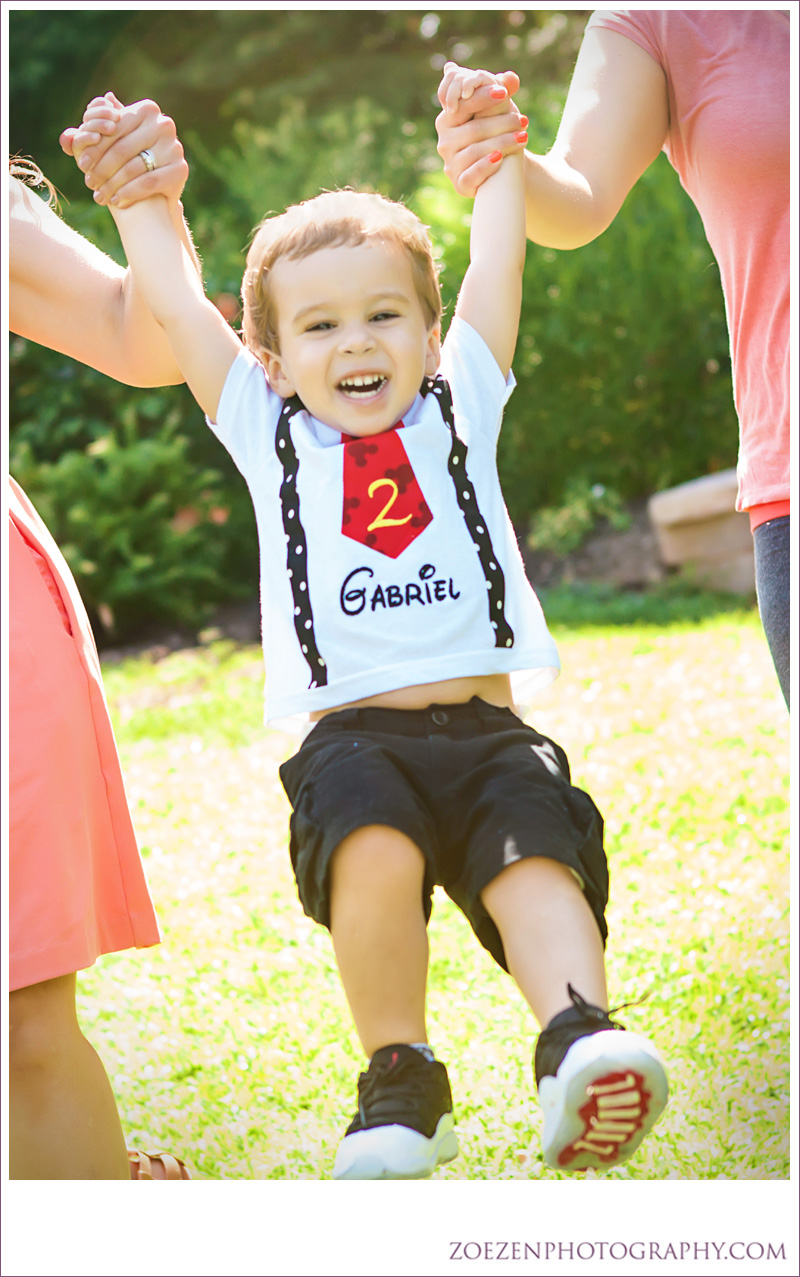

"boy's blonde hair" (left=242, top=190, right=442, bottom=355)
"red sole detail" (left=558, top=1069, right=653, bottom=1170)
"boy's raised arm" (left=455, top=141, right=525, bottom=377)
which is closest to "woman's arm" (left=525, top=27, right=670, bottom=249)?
"boy's raised arm" (left=455, top=141, right=525, bottom=377)

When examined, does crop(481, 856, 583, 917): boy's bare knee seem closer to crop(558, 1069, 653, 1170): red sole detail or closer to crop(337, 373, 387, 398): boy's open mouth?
crop(558, 1069, 653, 1170): red sole detail

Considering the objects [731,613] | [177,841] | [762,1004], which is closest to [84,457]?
[177,841]

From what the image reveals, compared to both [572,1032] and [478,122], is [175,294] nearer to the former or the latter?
[478,122]

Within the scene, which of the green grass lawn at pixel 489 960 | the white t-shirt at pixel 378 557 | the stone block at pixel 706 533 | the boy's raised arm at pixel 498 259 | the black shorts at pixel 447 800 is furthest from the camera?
the stone block at pixel 706 533

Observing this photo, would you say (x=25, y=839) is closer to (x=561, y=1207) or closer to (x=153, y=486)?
(x=561, y=1207)

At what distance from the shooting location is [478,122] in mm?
1870

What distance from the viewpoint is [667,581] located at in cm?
758

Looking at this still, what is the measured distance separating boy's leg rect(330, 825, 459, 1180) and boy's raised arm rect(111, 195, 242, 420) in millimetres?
731

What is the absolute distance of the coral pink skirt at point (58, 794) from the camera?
6.02ft

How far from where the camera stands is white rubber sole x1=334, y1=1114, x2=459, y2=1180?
4.70 ft

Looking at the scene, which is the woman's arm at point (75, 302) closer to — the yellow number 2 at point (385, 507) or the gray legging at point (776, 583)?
the yellow number 2 at point (385, 507)

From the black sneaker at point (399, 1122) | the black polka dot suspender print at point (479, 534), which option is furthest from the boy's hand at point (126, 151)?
the black sneaker at point (399, 1122)

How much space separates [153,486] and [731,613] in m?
3.37

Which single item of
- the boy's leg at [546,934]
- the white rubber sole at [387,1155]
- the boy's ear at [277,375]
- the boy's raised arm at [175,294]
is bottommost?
the white rubber sole at [387,1155]
